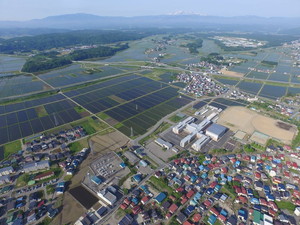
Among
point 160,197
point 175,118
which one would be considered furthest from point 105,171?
point 175,118

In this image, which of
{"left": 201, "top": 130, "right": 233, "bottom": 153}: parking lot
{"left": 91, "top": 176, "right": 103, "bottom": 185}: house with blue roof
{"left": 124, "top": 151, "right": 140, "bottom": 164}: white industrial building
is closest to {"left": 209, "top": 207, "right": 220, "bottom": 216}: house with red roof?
{"left": 201, "top": 130, "right": 233, "bottom": 153}: parking lot

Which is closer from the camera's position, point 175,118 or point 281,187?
point 281,187

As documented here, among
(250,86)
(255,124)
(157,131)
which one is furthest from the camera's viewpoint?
(250,86)

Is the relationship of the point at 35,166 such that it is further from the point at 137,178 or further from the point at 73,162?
the point at 137,178

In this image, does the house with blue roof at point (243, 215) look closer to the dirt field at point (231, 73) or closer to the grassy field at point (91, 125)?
the grassy field at point (91, 125)

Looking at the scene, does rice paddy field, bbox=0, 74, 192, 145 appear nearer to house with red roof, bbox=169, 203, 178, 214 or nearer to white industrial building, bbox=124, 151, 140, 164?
white industrial building, bbox=124, 151, 140, 164

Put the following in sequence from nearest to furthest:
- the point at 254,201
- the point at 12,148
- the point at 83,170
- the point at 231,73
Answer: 1. the point at 254,201
2. the point at 83,170
3. the point at 12,148
4. the point at 231,73

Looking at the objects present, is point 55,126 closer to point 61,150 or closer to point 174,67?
point 61,150
